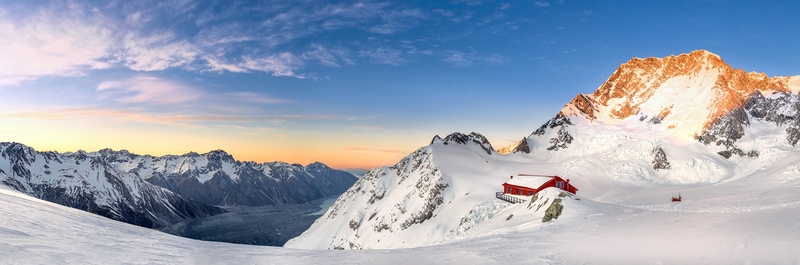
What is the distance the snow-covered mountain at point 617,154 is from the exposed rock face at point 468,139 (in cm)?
55

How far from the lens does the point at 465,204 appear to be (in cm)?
8650

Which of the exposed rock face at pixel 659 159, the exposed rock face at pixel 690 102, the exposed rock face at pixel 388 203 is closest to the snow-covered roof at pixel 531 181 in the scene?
the exposed rock face at pixel 388 203

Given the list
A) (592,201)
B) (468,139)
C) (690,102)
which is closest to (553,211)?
(592,201)

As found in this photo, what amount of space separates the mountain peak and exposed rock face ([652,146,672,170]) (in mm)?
22413

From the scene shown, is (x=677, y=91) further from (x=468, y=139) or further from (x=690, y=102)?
(x=468, y=139)

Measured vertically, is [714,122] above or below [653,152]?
above

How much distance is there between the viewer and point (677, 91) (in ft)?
535

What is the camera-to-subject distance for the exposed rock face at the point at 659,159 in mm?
120756

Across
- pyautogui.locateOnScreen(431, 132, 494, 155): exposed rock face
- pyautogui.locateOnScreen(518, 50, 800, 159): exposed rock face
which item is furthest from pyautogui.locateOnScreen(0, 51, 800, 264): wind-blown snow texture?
pyautogui.locateOnScreen(431, 132, 494, 155): exposed rock face

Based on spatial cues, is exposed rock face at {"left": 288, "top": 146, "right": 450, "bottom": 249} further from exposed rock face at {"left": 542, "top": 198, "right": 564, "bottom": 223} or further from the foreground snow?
the foreground snow

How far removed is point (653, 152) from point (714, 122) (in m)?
32.5

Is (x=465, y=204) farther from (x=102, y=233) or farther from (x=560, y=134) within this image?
(x=560, y=134)

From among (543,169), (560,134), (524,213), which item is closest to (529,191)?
(524,213)

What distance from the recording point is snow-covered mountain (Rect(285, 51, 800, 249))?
335 feet
